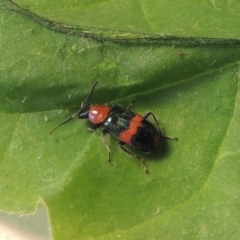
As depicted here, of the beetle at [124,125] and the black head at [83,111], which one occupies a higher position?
the black head at [83,111]

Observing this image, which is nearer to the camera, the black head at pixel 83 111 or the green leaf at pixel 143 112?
the green leaf at pixel 143 112

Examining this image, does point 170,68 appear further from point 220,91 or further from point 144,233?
point 144,233

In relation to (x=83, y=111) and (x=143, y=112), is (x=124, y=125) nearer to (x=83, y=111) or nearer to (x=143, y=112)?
(x=143, y=112)

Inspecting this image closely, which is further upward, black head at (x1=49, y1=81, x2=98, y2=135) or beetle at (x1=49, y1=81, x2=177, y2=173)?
black head at (x1=49, y1=81, x2=98, y2=135)

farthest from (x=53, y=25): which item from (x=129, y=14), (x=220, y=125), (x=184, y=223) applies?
(x=184, y=223)

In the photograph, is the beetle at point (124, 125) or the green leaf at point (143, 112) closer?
the green leaf at point (143, 112)

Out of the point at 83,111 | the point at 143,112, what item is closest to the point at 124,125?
the point at 143,112
